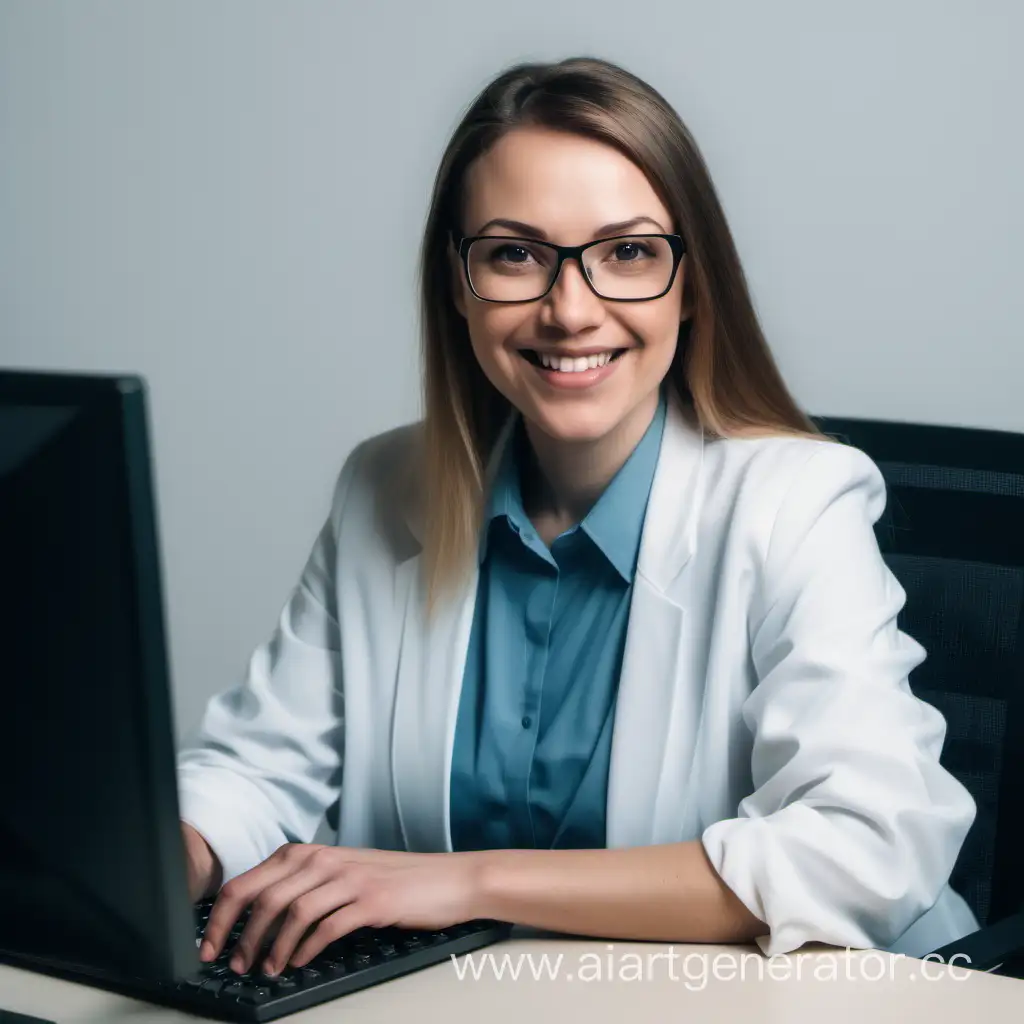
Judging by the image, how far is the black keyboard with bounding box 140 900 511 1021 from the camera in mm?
1157

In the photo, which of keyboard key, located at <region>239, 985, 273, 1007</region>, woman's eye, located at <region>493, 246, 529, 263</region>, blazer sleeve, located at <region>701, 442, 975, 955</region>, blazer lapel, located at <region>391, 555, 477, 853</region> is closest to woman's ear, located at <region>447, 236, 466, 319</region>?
woman's eye, located at <region>493, 246, 529, 263</region>

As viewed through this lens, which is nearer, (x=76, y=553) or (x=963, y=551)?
(x=76, y=553)

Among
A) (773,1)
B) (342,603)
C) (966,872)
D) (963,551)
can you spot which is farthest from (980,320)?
(342,603)

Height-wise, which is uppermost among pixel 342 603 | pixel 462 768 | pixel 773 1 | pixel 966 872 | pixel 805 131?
pixel 773 1

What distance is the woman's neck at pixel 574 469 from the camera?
1.81 meters

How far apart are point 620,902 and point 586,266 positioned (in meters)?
0.69

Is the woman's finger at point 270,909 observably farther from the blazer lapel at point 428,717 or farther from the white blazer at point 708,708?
the blazer lapel at point 428,717

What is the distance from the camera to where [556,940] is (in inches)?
52.7

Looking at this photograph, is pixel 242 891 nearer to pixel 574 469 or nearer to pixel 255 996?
pixel 255 996

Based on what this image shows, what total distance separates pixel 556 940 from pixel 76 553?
0.65 m

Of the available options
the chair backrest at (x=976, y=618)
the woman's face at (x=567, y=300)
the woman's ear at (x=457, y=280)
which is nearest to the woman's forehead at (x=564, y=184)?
the woman's face at (x=567, y=300)

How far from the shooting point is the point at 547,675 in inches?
68.7

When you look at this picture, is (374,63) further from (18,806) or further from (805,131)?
(18,806)

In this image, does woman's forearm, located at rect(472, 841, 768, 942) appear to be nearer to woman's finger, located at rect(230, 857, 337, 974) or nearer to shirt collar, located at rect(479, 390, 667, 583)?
woman's finger, located at rect(230, 857, 337, 974)
